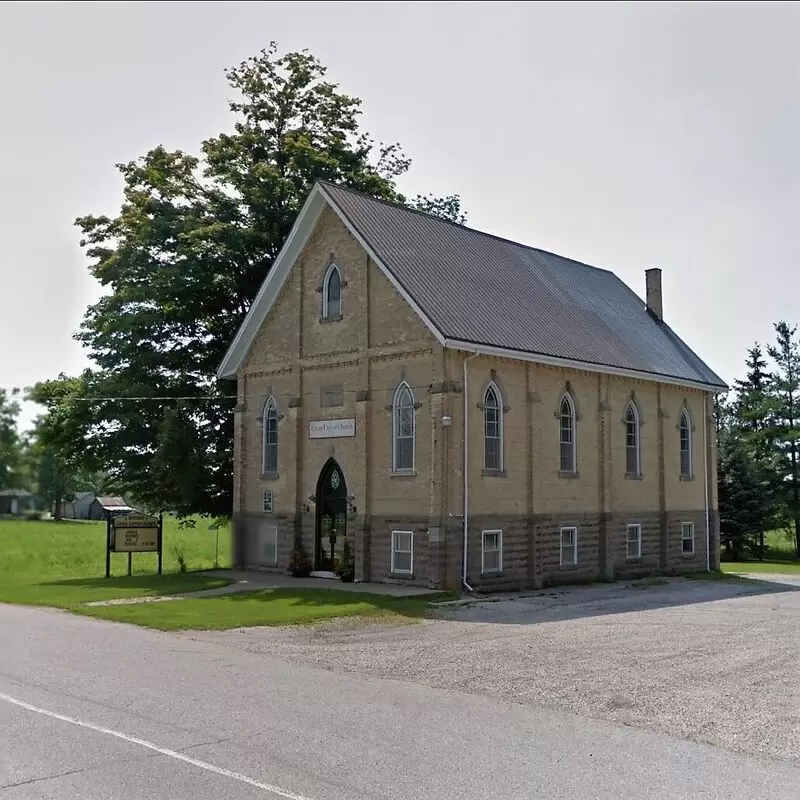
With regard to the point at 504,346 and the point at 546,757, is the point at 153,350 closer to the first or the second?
the point at 504,346

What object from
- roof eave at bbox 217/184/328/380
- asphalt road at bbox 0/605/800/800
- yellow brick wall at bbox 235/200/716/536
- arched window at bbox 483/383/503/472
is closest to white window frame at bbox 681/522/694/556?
yellow brick wall at bbox 235/200/716/536

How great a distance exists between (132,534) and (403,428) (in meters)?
9.29

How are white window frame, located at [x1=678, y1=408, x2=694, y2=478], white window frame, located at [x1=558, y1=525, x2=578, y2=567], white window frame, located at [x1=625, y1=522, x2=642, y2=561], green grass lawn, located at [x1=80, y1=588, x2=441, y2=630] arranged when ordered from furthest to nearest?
white window frame, located at [x1=678, y1=408, x2=694, y2=478] < white window frame, located at [x1=625, y1=522, x2=642, y2=561] < white window frame, located at [x1=558, y1=525, x2=578, y2=567] < green grass lawn, located at [x1=80, y1=588, x2=441, y2=630]

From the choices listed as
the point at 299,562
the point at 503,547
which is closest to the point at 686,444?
the point at 503,547

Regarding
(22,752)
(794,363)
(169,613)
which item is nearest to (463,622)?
(169,613)

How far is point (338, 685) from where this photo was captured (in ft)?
39.1

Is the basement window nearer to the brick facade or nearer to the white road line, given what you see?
the brick facade

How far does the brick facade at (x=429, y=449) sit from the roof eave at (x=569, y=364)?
0.40 meters

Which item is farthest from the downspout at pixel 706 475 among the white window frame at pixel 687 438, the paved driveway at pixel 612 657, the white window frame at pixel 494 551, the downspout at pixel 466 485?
the downspout at pixel 466 485

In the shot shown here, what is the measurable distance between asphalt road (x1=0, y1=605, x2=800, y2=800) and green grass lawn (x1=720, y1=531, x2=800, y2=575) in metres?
28.9

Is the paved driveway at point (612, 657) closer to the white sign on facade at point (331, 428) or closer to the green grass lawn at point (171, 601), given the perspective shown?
the green grass lawn at point (171, 601)

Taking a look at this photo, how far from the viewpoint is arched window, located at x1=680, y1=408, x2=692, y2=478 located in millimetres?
33469

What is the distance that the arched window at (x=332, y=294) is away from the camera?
2762 cm

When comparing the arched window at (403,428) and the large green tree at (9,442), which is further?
the arched window at (403,428)
